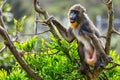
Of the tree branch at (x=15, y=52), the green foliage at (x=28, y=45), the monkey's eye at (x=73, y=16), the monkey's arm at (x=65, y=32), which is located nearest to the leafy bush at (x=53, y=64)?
the green foliage at (x=28, y=45)

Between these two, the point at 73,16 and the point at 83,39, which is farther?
the point at 73,16

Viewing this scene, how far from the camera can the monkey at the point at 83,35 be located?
5.48m

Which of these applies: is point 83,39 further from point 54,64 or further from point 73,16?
point 54,64

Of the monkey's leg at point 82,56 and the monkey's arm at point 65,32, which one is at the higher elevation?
the monkey's arm at point 65,32

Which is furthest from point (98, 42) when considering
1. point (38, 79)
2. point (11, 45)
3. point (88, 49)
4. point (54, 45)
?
point (11, 45)

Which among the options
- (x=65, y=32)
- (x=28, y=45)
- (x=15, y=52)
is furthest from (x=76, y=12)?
(x=15, y=52)

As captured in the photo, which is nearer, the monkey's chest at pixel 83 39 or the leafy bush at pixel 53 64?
the leafy bush at pixel 53 64

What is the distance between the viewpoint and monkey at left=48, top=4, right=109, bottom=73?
5.48 meters

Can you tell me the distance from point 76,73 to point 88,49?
2.32ft

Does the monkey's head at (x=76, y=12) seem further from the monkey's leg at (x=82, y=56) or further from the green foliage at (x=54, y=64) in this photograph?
the green foliage at (x=54, y=64)

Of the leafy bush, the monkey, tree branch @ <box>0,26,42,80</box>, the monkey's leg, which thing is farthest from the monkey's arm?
tree branch @ <box>0,26,42,80</box>

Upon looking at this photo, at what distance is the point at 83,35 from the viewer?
18.9ft

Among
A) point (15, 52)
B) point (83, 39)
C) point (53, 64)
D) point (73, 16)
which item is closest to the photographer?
point (15, 52)

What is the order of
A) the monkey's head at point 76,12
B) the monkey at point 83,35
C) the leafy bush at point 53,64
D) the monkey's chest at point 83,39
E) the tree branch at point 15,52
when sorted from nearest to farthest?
the tree branch at point 15,52 → the leafy bush at point 53,64 → the monkey at point 83,35 → the monkey's chest at point 83,39 → the monkey's head at point 76,12
